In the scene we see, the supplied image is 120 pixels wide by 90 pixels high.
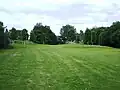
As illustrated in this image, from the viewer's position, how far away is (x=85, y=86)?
13.7m

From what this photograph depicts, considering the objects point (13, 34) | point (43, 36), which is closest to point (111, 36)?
point (43, 36)

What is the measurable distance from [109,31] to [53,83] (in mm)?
98620

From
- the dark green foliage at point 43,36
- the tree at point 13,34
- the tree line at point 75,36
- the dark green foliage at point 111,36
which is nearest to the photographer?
the dark green foliage at point 111,36

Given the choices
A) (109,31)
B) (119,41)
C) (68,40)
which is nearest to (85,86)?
(119,41)

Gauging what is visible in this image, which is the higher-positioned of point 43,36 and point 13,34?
point 13,34

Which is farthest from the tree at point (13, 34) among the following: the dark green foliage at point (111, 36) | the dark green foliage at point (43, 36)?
the dark green foliage at point (111, 36)

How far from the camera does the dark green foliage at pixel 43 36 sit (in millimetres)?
153375

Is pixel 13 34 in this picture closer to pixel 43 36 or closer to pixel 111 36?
pixel 43 36

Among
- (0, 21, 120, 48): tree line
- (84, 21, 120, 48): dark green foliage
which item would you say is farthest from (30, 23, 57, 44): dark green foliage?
(84, 21, 120, 48): dark green foliage

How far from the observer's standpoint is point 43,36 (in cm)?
15250

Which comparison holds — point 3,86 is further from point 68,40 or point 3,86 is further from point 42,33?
point 68,40

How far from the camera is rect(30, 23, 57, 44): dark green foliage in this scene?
503 feet

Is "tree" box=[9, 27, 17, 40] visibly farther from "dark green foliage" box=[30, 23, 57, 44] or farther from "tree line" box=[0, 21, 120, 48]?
"dark green foliage" box=[30, 23, 57, 44]

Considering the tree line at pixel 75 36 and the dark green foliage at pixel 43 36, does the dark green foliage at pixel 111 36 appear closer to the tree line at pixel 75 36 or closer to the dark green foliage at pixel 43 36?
the tree line at pixel 75 36
